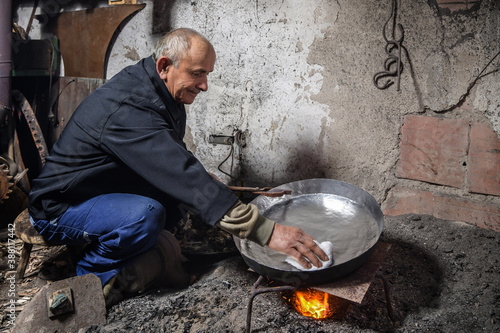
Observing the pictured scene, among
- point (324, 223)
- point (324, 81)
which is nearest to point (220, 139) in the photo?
point (324, 81)

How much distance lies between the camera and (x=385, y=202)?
2.69m

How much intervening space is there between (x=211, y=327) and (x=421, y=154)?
1742 mm

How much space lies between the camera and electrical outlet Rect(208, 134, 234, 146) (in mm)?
3334

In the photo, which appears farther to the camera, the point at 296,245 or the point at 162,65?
the point at 162,65

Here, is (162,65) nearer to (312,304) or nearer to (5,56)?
(312,304)

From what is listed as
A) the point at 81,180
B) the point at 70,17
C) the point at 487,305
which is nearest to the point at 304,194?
the point at 487,305

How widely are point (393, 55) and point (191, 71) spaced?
1.32 m

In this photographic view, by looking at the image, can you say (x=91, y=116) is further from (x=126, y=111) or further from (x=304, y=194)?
(x=304, y=194)

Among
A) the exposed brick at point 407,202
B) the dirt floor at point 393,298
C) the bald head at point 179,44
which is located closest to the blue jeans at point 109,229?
the dirt floor at point 393,298

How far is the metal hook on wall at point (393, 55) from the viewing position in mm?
2365

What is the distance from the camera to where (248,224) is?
169 cm

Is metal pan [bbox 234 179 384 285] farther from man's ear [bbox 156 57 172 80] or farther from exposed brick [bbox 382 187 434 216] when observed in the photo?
man's ear [bbox 156 57 172 80]

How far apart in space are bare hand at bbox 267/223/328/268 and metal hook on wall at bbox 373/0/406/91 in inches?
54.6

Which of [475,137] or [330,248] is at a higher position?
[475,137]
